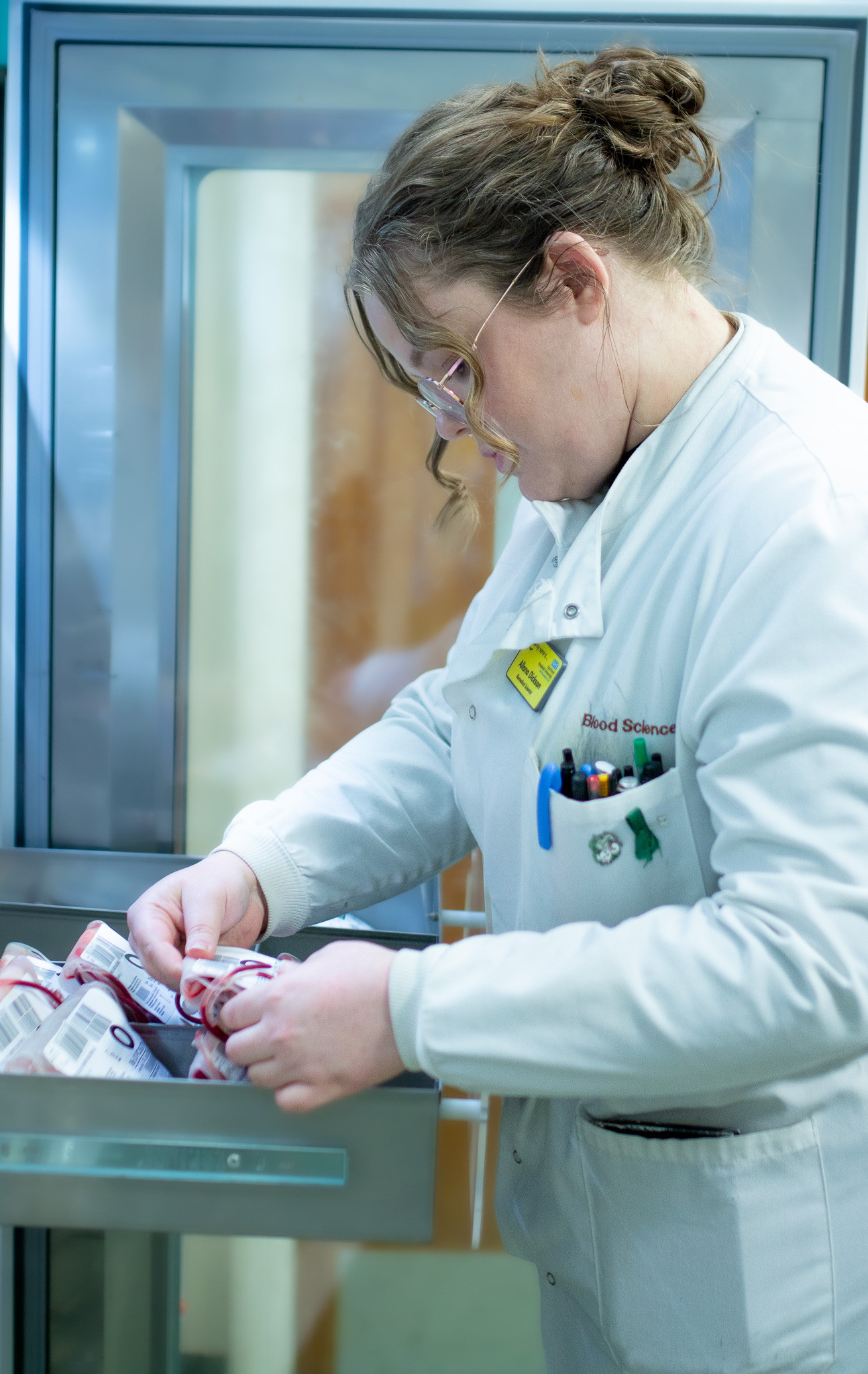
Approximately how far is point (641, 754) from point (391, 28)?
3.97 feet

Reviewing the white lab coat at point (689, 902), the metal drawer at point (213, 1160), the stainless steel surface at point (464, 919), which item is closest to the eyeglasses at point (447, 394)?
the white lab coat at point (689, 902)

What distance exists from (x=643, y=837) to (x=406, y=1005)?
0.76ft

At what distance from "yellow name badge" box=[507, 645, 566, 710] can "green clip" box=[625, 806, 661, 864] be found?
0.47 ft

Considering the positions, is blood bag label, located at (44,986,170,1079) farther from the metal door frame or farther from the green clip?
the metal door frame

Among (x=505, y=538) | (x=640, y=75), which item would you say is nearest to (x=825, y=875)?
(x=640, y=75)

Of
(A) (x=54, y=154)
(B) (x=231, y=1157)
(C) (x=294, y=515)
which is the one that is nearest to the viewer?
(B) (x=231, y=1157)

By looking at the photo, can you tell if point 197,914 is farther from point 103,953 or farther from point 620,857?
point 620,857

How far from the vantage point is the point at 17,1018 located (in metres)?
0.88

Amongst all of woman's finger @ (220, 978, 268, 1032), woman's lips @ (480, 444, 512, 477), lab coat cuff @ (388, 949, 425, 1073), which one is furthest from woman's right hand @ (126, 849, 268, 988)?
woman's lips @ (480, 444, 512, 477)

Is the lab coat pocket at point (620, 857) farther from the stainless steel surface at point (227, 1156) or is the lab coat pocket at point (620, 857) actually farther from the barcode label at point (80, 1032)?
the barcode label at point (80, 1032)

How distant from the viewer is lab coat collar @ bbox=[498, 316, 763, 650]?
87 cm

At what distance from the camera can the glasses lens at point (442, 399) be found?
36.1 inches

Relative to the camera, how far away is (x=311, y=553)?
1653 millimetres

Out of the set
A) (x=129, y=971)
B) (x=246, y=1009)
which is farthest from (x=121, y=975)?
(x=246, y=1009)
